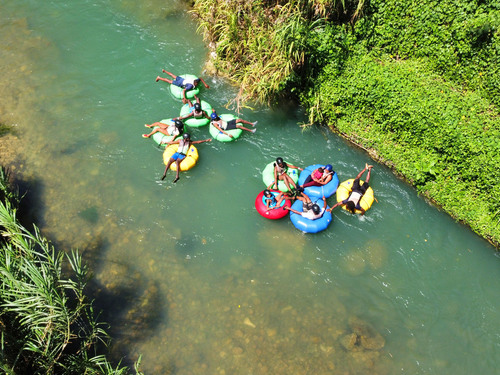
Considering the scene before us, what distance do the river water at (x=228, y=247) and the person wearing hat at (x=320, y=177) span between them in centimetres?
58

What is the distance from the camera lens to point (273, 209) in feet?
30.4

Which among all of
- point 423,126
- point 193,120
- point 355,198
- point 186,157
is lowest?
point 186,157

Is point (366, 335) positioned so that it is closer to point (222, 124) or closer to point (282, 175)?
point (282, 175)

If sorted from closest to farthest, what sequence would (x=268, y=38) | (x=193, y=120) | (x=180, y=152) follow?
(x=180, y=152)
(x=268, y=38)
(x=193, y=120)

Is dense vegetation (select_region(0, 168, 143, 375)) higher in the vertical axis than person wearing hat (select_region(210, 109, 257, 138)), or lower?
lower

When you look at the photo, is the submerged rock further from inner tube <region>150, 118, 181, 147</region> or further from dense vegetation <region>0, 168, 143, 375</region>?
inner tube <region>150, 118, 181, 147</region>

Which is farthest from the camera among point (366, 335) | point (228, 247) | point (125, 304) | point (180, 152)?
point (180, 152)

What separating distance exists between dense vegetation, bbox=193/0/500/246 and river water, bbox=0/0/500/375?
65 cm

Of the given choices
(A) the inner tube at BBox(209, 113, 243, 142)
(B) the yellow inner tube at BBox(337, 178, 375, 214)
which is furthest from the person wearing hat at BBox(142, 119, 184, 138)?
(B) the yellow inner tube at BBox(337, 178, 375, 214)

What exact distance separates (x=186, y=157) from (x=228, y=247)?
259cm

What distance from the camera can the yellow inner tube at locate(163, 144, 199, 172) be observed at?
10.0 metres

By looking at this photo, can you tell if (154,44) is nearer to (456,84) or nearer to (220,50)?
(220,50)

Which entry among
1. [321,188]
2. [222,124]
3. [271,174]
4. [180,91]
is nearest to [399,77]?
[321,188]

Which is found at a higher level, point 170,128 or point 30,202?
point 170,128
